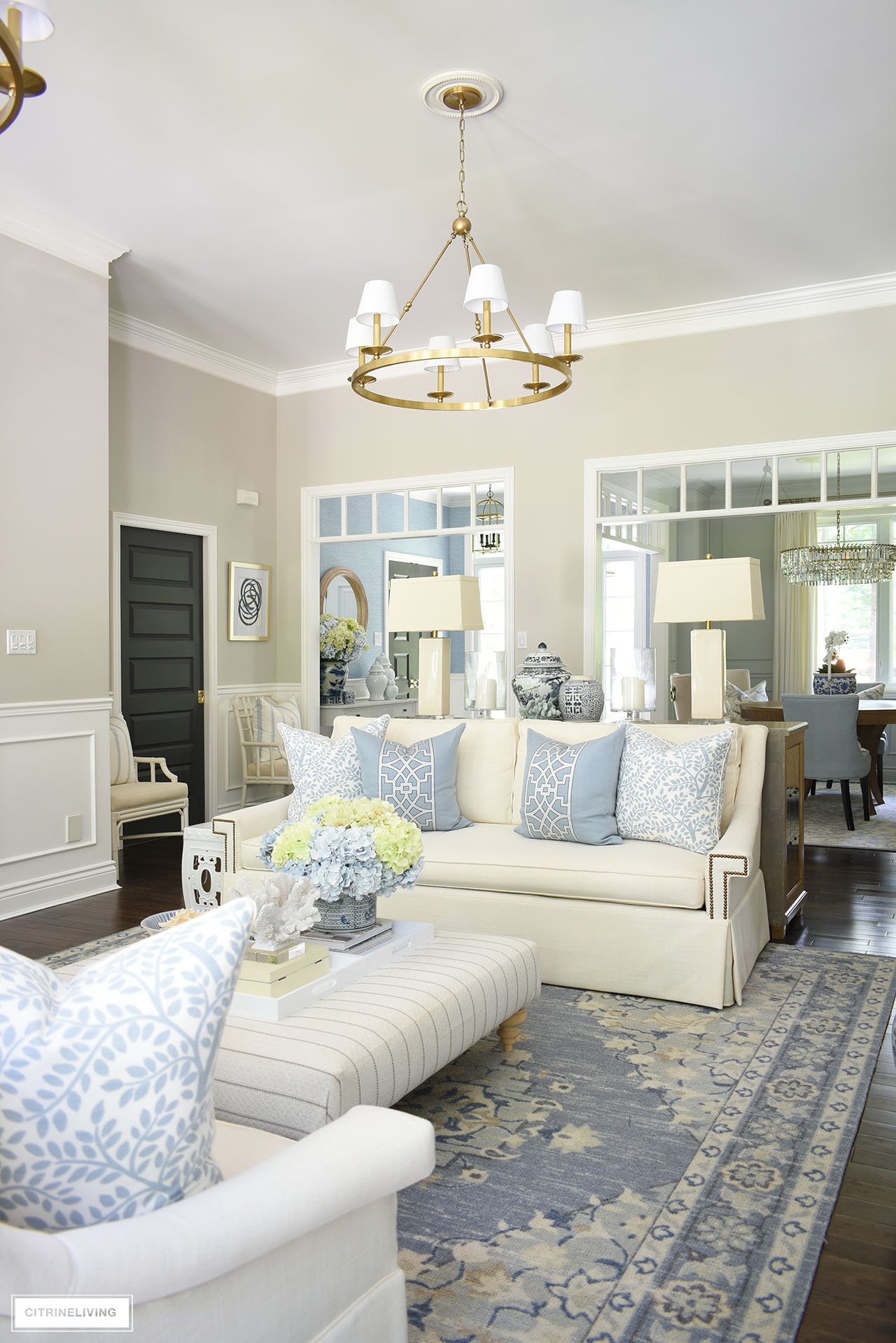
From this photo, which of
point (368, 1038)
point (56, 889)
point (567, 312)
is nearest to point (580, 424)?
point (567, 312)

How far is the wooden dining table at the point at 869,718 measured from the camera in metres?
6.70

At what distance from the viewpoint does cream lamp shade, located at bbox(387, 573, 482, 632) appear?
4.35 meters

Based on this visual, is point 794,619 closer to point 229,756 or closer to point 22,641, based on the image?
point 229,756

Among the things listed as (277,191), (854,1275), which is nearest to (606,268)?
(277,191)

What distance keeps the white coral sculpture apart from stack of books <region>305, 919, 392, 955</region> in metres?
0.17

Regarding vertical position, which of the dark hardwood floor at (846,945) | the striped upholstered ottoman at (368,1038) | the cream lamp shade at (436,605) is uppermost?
the cream lamp shade at (436,605)

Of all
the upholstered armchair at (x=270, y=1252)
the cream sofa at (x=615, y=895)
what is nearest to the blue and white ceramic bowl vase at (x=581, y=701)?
the cream sofa at (x=615, y=895)

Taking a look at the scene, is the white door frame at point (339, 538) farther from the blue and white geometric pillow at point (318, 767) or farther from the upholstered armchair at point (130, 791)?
the blue and white geometric pillow at point (318, 767)

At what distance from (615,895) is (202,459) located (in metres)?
4.28

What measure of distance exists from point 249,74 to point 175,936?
3.36 m

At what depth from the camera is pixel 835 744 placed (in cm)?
649

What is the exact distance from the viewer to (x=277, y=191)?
429cm

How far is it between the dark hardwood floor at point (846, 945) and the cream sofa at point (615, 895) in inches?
22.2

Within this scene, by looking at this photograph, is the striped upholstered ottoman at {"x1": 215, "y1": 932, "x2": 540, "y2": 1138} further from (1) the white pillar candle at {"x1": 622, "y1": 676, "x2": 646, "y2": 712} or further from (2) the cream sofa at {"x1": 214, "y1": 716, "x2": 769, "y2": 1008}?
(1) the white pillar candle at {"x1": 622, "y1": 676, "x2": 646, "y2": 712}
